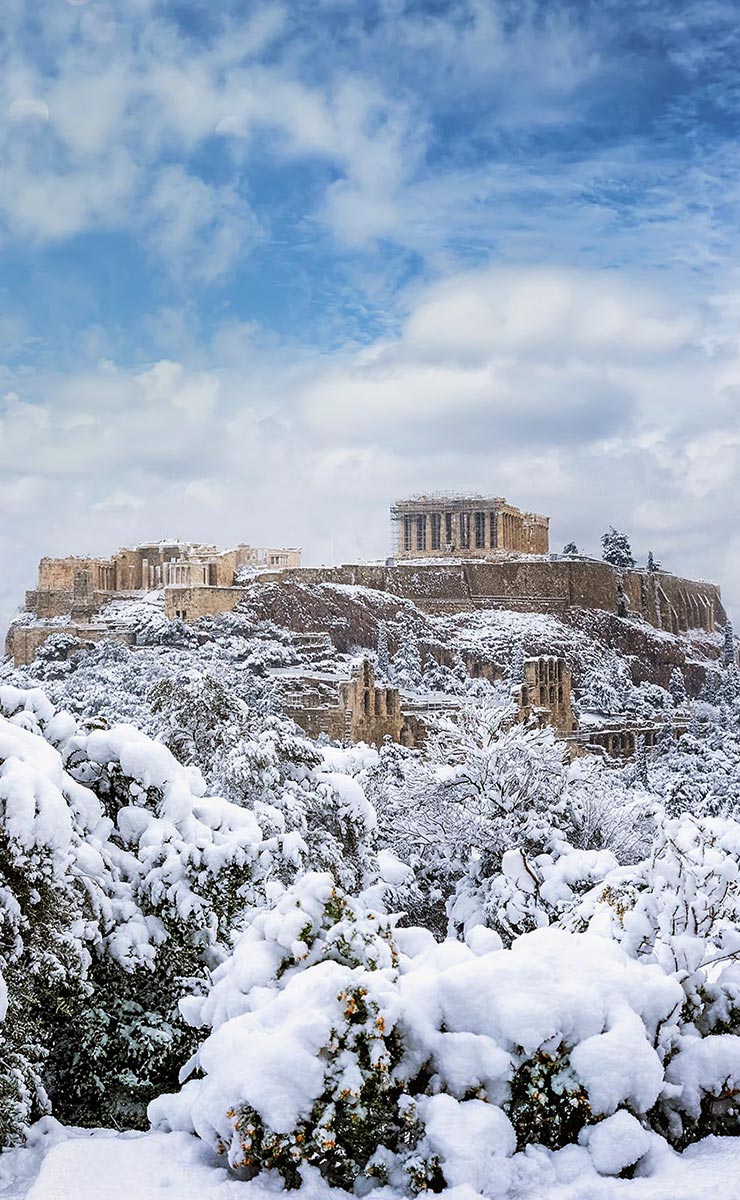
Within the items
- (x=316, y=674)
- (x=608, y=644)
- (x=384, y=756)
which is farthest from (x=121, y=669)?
A: (x=608, y=644)

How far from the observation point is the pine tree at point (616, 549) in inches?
2635

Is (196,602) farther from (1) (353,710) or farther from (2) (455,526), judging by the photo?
(2) (455,526)

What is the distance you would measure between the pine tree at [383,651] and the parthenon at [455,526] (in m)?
14.4

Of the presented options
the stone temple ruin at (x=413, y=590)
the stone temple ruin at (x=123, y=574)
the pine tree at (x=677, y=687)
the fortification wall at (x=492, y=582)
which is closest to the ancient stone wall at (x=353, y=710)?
the stone temple ruin at (x=413, y=590)

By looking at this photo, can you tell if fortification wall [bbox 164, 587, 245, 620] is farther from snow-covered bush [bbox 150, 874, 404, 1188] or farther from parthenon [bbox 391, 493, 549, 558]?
snow-covered bush [bbox 150, 874, 404, 1188]

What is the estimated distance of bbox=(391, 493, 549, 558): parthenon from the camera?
6975 centimetres

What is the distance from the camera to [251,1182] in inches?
141

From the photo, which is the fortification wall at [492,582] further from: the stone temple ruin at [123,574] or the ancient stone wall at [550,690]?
the ancient stone wall at [550,690]

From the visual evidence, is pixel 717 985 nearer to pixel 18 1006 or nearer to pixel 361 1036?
pixel 361 1036

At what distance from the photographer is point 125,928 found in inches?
218

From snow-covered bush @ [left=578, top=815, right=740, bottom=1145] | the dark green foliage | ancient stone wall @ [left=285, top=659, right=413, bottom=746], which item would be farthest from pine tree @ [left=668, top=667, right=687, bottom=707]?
the dark green foliage

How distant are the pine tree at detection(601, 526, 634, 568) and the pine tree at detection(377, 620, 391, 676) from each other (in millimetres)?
18631

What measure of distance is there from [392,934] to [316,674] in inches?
1364

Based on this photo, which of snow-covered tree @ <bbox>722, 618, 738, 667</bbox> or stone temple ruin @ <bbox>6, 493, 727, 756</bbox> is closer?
stone temple ruin @ <bbox>6, 493, 727, 756</bbox>
